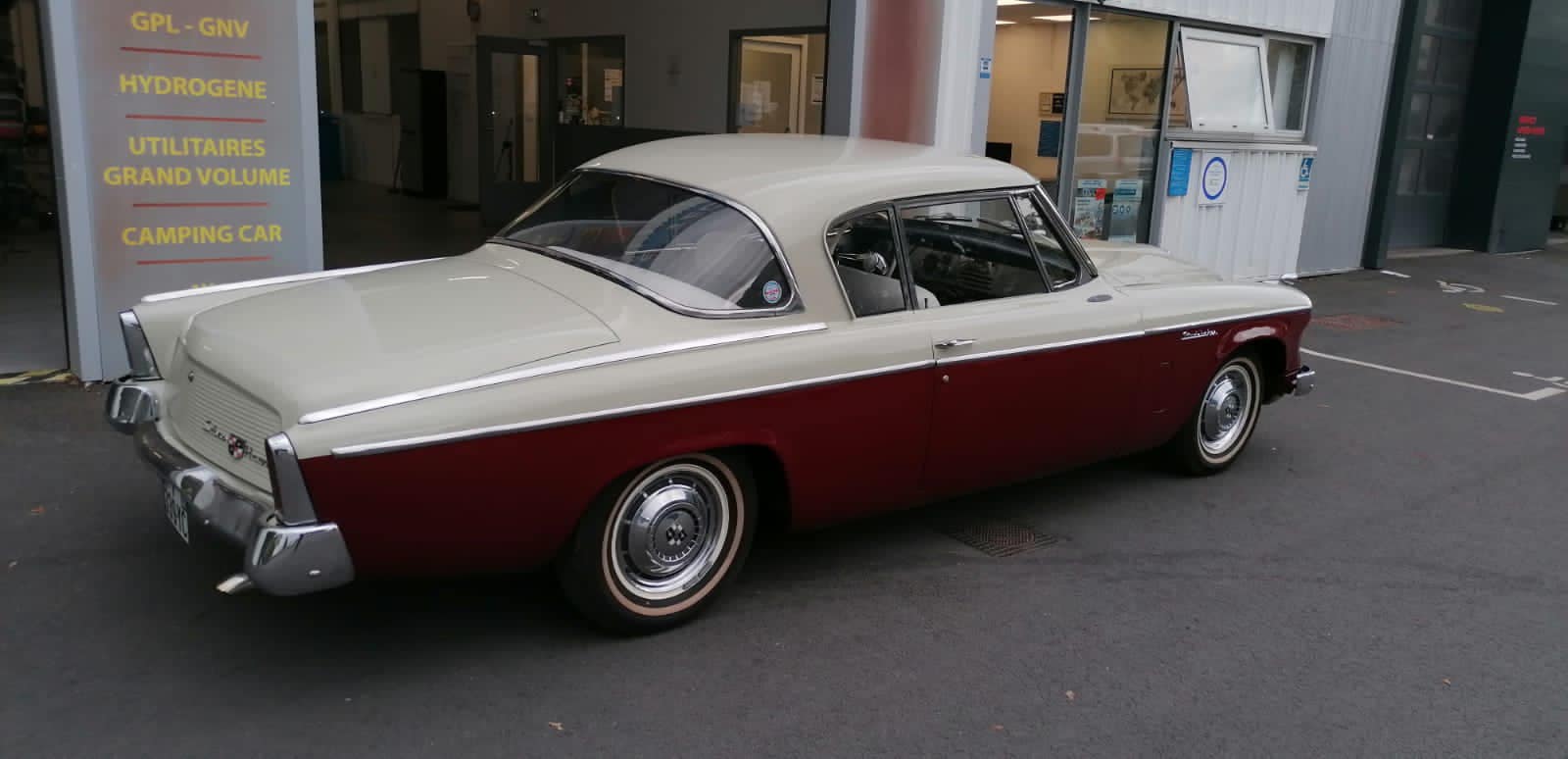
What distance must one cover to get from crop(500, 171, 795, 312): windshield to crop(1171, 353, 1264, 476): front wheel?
270cm

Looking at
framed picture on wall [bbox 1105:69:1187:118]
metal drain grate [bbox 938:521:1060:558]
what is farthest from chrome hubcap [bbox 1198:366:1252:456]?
framed picture on wall [bbox 1105:69:1187:118]

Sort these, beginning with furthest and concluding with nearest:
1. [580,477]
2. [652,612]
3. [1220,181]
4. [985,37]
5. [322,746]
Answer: [1220,181]
[985,37]
[652,612]
[580,477]
[322,746]

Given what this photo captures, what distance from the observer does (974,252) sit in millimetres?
5020

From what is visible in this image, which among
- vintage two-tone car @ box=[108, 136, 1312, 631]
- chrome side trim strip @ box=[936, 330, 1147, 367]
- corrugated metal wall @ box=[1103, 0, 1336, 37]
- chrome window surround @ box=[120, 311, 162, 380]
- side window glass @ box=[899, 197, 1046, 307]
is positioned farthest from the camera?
corrugated metal wall @ box=[1103, 0, 1336, 37]

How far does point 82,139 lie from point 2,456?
1.74 metres

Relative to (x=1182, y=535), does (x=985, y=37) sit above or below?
above

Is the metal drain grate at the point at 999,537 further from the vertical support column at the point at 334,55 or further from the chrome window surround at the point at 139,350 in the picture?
the vertical support column at the point at 334,55

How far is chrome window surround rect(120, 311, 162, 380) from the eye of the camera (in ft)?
13.3

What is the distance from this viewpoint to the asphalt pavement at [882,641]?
3381 millimetres

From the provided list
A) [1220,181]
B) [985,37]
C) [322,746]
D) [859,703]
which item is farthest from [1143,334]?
[1220,181]

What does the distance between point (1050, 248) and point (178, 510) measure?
136 inches

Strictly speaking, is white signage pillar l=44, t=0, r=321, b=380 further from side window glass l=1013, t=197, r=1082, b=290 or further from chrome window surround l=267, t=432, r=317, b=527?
side window glass l=1013, t=197, r=1082, b=290

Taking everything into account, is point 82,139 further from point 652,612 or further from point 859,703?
point 859,703

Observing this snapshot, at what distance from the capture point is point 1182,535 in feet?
17.1
